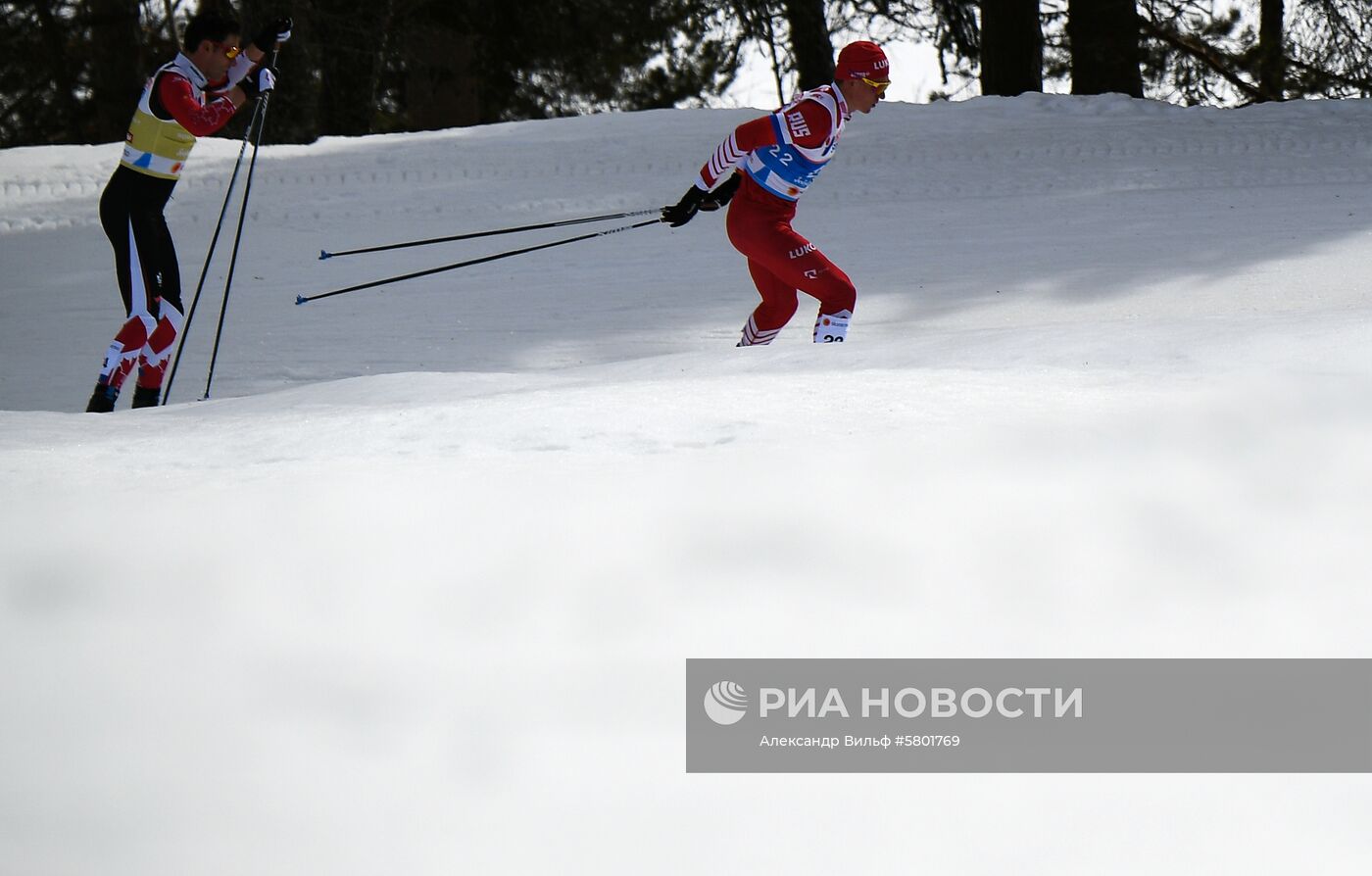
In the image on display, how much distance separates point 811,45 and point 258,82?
10.3 m

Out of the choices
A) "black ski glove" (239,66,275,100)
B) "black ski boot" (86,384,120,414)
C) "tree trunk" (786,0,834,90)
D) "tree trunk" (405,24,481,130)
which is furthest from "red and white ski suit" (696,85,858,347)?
"tree trunk" (405,24,481,130)

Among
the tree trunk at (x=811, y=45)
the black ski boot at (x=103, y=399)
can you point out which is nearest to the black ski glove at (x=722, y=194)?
the black ski boot at (x=103, y=399)

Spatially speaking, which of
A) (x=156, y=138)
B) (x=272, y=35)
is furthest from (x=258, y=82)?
(x=156, y=138)

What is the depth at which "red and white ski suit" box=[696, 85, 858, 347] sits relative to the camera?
5613 millimetres

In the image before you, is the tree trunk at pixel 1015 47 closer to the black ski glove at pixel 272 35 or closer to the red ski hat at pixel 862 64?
the red ski hat at pixel 862 64

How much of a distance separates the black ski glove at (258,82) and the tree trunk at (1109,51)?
8.99 meters

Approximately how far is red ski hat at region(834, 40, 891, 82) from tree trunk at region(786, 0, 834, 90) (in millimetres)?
10086

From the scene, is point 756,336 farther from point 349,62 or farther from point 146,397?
point 349,62

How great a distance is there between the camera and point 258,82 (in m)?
6.20

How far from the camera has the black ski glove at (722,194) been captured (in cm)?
571

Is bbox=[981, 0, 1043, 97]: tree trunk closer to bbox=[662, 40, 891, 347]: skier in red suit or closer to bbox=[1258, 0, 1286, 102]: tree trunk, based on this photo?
bbox=[1258, 0, 1286, 102]: tree trunk
